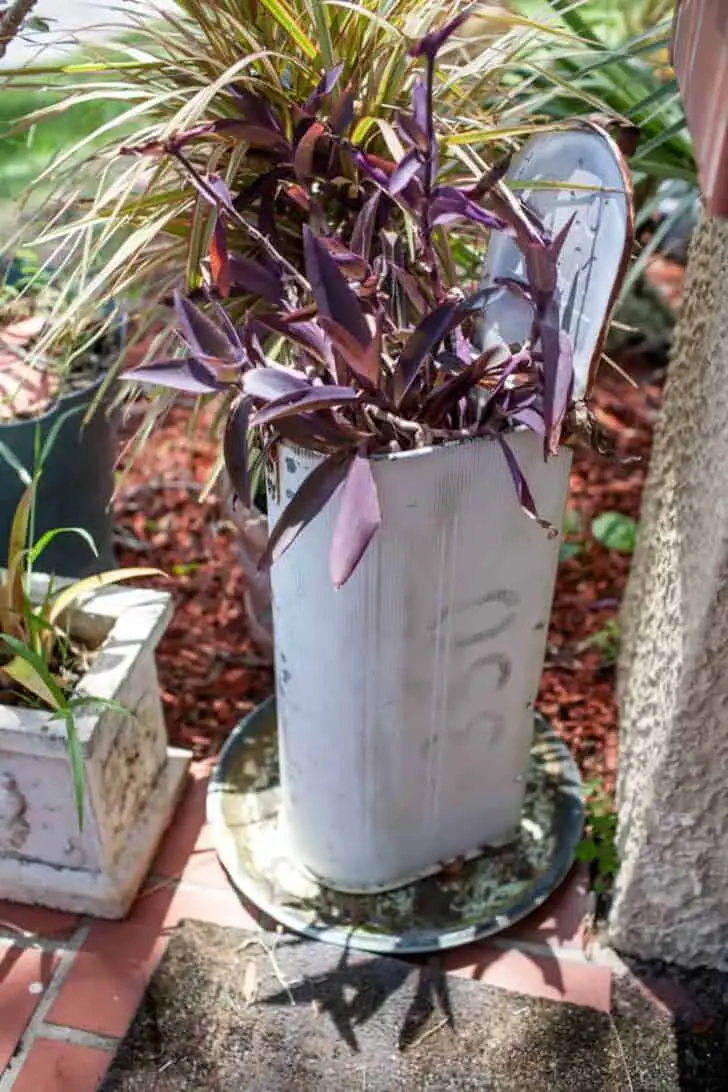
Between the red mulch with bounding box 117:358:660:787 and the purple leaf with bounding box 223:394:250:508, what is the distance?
623 mm

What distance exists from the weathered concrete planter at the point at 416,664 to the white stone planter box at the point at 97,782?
23 centimetres

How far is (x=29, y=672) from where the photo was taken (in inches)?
56.9

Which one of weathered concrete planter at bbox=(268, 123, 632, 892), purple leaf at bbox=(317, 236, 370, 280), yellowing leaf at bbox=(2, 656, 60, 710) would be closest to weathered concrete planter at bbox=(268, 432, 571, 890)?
weathered concrete planter at bbox=(268, 123, 632, 892)

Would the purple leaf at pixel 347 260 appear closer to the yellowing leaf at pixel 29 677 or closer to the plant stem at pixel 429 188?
the plant stem at pixel 429 188

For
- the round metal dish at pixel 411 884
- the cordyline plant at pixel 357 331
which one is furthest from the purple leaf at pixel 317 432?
the round metal dish at pixel 411 884

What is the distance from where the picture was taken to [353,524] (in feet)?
3.48

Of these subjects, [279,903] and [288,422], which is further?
[279,903]

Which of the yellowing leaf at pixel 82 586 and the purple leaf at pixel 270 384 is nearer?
the purple leaf at pixel 270 384

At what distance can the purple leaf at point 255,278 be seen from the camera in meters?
1.22

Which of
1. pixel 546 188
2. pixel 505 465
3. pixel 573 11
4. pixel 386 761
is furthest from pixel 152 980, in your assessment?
pixel 573 11

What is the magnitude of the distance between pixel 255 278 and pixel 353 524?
14.2 inches

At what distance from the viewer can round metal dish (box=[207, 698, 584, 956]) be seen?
156 centimetres

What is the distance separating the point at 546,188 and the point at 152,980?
120 centimetres

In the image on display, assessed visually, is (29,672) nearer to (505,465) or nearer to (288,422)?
(288,422)
